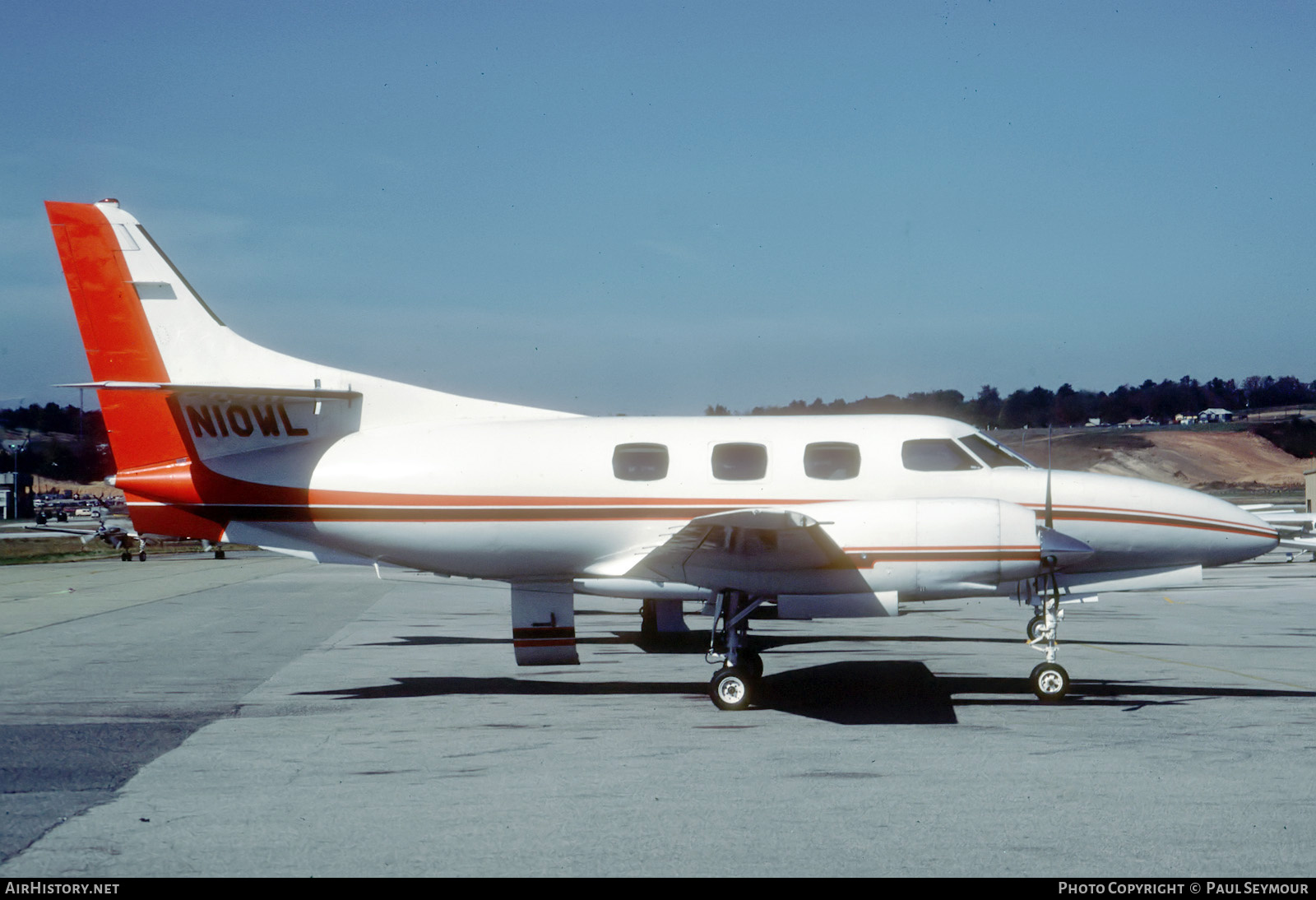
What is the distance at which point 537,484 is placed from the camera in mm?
13055

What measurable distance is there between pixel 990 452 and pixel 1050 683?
8.90ft

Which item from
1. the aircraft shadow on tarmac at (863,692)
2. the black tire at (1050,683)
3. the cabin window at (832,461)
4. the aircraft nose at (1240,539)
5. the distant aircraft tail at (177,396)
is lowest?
the aircraft shadow on tarmac at (863,692)

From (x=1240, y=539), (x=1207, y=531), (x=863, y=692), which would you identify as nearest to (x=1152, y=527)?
(x=1207, y=531)

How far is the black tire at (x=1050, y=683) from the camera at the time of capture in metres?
12.2

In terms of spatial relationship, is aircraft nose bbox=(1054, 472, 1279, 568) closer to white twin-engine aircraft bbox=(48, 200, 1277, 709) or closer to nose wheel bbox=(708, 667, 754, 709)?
white twin-engine aircraft bbox=(48, 200, 1277, 709)

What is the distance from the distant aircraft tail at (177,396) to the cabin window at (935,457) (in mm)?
5712

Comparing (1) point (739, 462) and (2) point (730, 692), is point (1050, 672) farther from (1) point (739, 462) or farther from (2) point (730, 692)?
(1) point (739, 462)

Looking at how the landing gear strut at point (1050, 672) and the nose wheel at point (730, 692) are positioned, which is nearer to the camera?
the nose wheel at point (730, 692)

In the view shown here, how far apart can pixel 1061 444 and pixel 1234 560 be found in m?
60.9

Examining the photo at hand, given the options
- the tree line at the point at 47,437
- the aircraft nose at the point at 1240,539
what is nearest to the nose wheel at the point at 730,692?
the aircraft nose at the point at 1240,539

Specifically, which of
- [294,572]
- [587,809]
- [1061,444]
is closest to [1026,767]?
[587,809]

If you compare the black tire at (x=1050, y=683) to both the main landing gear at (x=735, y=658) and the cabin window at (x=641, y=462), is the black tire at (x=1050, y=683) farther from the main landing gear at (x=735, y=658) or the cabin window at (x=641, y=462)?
the cabin window at (x=641, y=462)

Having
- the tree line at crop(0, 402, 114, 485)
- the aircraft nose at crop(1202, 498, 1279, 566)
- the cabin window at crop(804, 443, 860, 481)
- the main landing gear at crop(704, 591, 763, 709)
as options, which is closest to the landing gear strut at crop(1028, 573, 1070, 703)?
the aircraft nose at crop(1202, 498, 1279, 566)
